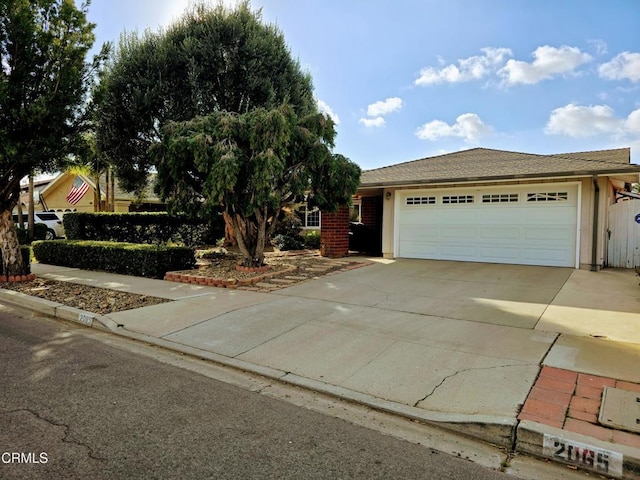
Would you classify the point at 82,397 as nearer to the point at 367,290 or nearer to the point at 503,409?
the point at 503,409

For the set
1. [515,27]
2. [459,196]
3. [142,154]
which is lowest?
[459,196]

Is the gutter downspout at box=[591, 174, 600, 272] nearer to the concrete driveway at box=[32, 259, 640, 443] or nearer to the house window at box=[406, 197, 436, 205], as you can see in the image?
the concrete driveway at box=[32, 259, 640, 443]

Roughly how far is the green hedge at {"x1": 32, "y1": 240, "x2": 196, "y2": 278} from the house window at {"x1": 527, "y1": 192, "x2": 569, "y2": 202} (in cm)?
933

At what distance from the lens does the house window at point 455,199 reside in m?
12.4

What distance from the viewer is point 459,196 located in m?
12.5

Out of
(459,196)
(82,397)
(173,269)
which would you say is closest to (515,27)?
(459,196)

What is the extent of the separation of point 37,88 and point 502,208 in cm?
1198

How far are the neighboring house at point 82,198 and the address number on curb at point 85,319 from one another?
1854 centimetres

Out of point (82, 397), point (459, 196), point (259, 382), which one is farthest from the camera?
point (459, 196)

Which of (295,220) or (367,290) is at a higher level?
(295,220)

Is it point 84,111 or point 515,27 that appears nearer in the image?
point 515,27

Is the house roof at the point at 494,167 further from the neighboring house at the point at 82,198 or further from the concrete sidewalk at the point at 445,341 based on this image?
the neighboring house at the point at 82,198

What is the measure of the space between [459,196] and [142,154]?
10.5 metres

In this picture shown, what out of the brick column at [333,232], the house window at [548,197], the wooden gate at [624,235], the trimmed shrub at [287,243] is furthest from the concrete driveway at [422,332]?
the trimmed shrub at [287,243]
